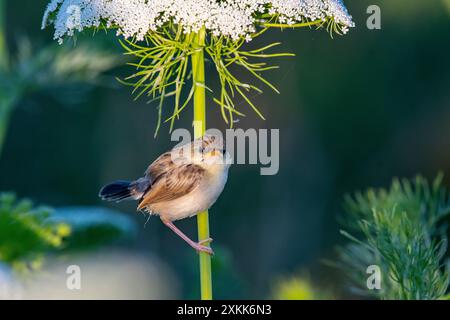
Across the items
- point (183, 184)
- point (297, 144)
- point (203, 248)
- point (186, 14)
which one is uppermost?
point (297, 144)

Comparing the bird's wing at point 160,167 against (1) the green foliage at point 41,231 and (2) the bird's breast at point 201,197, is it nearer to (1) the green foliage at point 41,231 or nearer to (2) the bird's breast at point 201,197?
(2) the bird's breast at point 201,197

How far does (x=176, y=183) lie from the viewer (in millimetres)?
1286

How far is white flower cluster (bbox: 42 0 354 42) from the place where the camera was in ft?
3.77

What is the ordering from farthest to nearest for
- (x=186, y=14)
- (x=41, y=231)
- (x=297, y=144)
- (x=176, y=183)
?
(x=297, y=144) < (x=41, y=231) < (x=176, y=183) < (x=186, y=14)

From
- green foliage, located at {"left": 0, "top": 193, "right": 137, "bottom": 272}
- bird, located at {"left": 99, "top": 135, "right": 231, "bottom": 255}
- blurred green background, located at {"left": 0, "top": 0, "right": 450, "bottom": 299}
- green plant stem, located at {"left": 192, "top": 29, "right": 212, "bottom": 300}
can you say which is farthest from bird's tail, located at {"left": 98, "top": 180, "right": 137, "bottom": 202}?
blurred green background, located at {"left": 0, "top": 0, "right": 450, "bottom": 299}

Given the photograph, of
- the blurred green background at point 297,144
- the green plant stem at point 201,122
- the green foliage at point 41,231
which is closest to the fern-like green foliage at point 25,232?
the green foliage at point 41,231

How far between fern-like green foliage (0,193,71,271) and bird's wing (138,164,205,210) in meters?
0.54

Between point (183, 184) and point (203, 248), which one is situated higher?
point (183, 184)

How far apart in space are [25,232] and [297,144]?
15.5 feet

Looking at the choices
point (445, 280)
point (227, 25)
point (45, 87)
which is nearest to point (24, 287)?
point (45, 87)

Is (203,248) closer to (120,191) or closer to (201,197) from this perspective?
(201,197)

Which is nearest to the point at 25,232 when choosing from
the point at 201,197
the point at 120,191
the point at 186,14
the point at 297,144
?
the point at 120,191

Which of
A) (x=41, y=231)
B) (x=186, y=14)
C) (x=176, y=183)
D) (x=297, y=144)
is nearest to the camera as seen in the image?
(x=186, y=14)

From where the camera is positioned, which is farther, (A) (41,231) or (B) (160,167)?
(A) (41,231)
